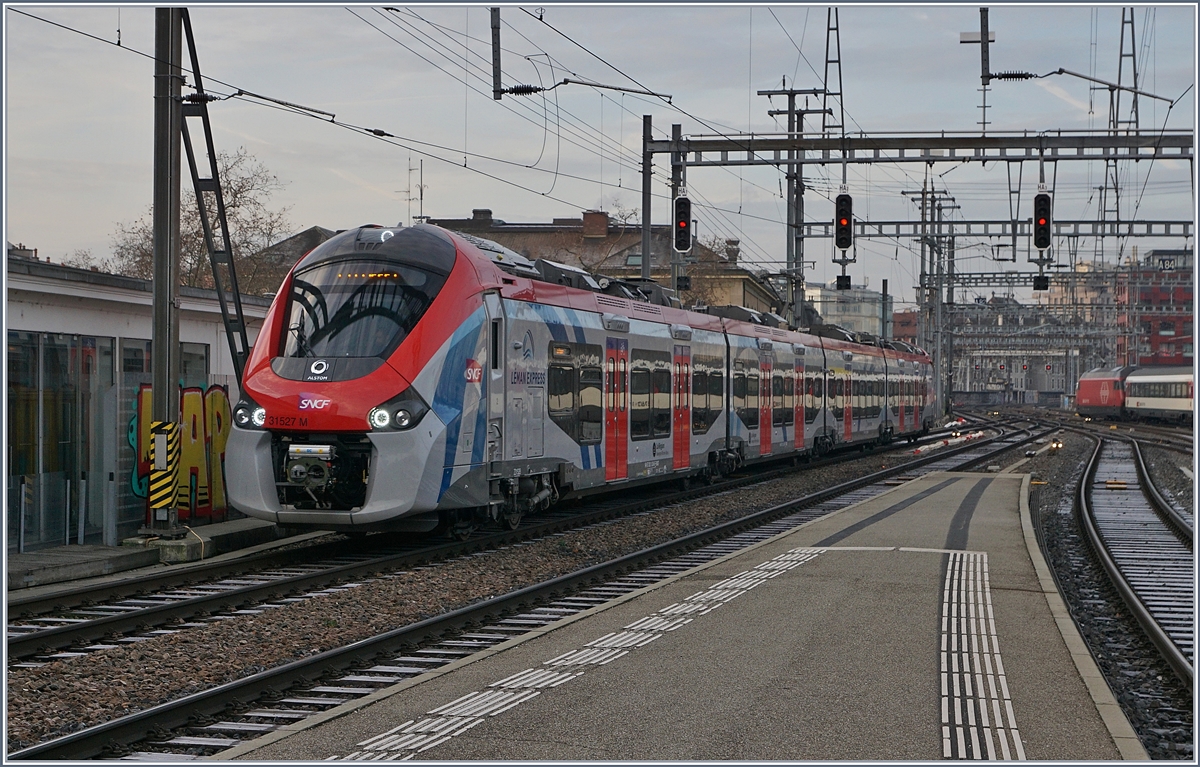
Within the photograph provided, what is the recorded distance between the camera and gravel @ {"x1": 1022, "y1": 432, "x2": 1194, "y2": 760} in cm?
813

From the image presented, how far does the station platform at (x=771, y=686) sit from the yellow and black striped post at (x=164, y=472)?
5.94m

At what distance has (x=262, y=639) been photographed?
33.3 feet

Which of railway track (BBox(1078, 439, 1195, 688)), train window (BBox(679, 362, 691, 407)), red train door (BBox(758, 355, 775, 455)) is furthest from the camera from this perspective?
red train door (BBox(758, 355, 775, 455))

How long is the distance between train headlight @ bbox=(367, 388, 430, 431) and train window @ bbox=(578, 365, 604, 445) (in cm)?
462

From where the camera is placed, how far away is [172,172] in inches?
584

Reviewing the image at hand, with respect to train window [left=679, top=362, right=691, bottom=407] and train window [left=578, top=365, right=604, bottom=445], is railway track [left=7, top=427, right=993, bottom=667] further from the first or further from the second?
train window [left=679, top=362, right=691, bottom=407]

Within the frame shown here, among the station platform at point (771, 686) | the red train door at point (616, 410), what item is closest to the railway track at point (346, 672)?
the station platform at point (771, 686)

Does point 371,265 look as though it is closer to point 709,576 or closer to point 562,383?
point 562,383

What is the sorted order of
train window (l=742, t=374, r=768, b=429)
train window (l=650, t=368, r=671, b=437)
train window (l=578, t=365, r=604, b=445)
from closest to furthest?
train window (l=578, t=365, r=604, b=445), train window (l=650, t=368, r=671, b=437), train window (l=742, t=374, r=768, b=429)

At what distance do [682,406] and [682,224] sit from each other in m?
6.29

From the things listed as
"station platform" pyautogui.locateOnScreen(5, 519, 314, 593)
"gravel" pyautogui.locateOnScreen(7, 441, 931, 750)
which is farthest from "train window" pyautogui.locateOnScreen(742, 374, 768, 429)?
"station platform" pyautogui.locateOnScreen(5, 519, 314, 593)

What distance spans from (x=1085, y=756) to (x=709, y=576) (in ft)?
21.7

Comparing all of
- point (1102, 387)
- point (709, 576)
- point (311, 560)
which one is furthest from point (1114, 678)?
point (1102, 387)

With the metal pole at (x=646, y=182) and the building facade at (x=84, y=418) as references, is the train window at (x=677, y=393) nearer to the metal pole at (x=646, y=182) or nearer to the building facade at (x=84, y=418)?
the metal pole at (x=646, y=182)
